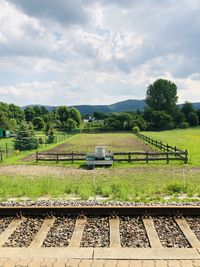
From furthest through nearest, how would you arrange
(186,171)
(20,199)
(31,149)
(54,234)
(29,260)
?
1. (31,149)
2. (186,171)
3. (20,199)
4. (54,234)
5. (29,260)

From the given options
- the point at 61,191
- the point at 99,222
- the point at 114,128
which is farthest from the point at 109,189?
the point at 114,128

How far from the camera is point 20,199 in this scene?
A: 9.01m

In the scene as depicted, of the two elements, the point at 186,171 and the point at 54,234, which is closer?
the point at 54,234

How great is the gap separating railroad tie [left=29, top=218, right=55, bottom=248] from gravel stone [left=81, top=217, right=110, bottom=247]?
0.78 metres

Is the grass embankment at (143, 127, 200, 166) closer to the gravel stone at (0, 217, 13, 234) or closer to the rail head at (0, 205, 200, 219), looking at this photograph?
the rail head at (0, 205, 200, 219)

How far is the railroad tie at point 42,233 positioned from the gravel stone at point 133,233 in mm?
1522

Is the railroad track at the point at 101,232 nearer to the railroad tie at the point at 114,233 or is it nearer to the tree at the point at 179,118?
the railroad tie at the point at 114,233

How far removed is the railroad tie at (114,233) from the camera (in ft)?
17.4

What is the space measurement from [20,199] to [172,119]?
9736 centimetres

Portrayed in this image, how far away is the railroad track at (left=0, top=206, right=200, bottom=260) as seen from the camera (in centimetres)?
495

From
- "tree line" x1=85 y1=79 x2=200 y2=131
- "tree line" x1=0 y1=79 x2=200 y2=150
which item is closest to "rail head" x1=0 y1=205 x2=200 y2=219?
"tree line" x1=0 y1=79 x2=200 y2=150

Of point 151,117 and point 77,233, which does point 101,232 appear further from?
point 151,117

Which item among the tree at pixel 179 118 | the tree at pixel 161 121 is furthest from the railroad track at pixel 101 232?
the tree at pixel 179 118

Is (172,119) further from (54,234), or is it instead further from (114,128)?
(54,234)
